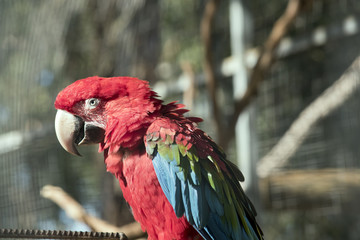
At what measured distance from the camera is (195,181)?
2.68 feet

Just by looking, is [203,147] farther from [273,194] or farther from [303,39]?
[303,39]

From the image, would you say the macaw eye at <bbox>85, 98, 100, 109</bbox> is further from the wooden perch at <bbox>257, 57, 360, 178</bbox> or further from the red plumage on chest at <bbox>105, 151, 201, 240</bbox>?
the wooden perch at <bbox>257, 57, 360, 178</bbox>

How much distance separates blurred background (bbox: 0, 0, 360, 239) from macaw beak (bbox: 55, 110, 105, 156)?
785 millimetres

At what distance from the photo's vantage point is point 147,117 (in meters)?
0.85

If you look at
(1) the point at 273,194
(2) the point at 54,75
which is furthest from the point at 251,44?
(2) the point at 54,75

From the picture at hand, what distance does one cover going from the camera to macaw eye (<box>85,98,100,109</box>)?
90cm

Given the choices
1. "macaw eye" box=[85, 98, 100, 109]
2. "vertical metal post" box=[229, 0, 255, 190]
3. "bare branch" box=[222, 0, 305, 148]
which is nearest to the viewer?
"macaw eye" box=[85, 98, 100, 109]

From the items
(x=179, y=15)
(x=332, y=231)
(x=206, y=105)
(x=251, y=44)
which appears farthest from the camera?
(x=179, y=15)

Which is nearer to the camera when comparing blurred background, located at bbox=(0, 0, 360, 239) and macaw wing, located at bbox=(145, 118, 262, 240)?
macaw wing, located at bbox=(145, 118, 262, 240)

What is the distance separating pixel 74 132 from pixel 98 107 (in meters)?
0.08

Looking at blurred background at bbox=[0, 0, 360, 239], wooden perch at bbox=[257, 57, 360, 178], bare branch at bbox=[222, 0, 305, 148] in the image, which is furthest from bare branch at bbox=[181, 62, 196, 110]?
wooden perch at bbox=[257, 57, 360, 178]

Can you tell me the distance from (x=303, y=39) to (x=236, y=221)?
130 cm

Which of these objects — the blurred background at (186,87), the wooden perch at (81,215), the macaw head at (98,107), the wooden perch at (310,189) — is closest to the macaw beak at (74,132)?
the macaw head at (98,107)

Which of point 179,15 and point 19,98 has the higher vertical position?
point 179,15
